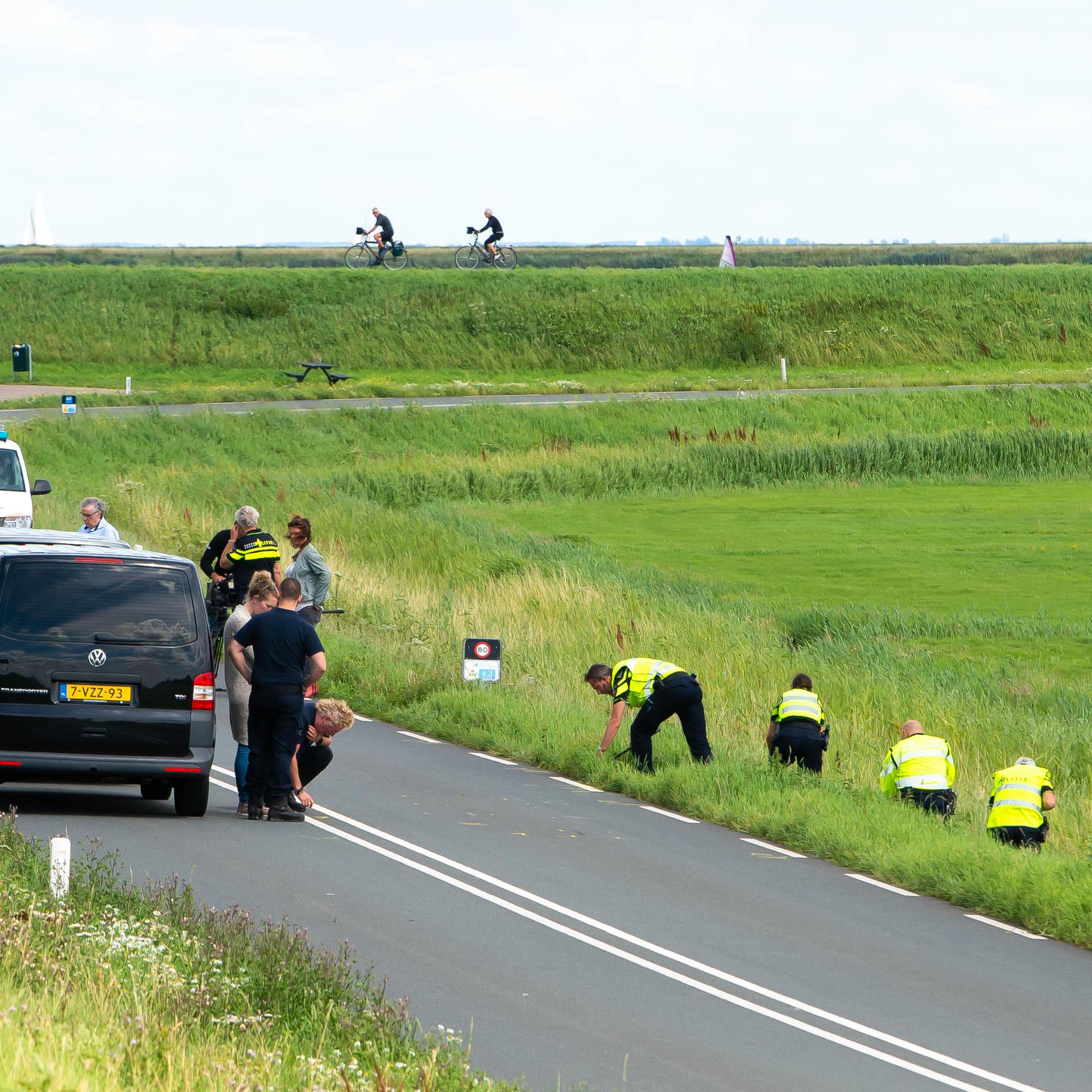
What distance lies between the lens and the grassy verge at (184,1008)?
252 inches

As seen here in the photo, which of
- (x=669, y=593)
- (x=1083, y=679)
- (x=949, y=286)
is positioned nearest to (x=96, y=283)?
(x=949, y=286)

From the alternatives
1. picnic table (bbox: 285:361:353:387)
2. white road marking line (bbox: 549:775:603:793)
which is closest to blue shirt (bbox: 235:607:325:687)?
white road marking line (bbox: 549:775:603:793)

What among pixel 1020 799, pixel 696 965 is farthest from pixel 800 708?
pixel 696 965

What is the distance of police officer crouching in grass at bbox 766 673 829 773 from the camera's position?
15.6 meters

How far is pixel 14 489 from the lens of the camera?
26.1 m

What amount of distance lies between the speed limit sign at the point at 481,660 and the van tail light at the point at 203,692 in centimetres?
632

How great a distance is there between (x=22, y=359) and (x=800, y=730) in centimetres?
4659

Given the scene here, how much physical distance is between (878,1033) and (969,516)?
103 feet

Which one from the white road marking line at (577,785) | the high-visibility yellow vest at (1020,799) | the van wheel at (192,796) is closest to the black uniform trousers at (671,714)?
the white road marking line at (577,785)

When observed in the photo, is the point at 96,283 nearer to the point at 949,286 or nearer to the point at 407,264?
the point at 407,264

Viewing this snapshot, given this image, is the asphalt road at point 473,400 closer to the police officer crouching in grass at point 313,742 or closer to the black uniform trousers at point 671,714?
the black uniform trousers at point 671,714

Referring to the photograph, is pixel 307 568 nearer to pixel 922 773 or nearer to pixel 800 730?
pixel 800 730

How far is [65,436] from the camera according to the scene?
42.0 m

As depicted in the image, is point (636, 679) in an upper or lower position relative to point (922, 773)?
upper
